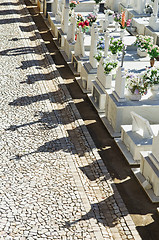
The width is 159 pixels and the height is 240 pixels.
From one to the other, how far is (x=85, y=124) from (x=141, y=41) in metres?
4.56

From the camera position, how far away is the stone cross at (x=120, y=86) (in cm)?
1396

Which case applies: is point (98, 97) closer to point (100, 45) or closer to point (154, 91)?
point (154, 91)

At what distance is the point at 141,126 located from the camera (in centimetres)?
1298

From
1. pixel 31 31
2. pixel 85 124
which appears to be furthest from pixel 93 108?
pixel 31 31

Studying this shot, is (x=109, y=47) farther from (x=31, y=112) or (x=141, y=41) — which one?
(x=31, y=112)

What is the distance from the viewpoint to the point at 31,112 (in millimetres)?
15070

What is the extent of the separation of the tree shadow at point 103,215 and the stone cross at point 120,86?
145 inches

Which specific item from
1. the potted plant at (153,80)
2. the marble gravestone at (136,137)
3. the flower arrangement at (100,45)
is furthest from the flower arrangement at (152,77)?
the flower arrangement at (100,45)

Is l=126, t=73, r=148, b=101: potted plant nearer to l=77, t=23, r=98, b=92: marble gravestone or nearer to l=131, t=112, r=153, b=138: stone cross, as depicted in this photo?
l=131, t=112, r=153, b=138: stone cross

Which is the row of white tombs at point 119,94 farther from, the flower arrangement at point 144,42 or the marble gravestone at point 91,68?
the flower arrangement at point 144,42

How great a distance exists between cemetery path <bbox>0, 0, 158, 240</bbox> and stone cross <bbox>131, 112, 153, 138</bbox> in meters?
0.80

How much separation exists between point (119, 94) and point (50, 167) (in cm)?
308

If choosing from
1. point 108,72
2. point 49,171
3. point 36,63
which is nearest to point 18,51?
point 36,63

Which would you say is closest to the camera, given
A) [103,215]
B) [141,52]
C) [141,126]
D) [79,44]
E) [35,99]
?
[103,215]
